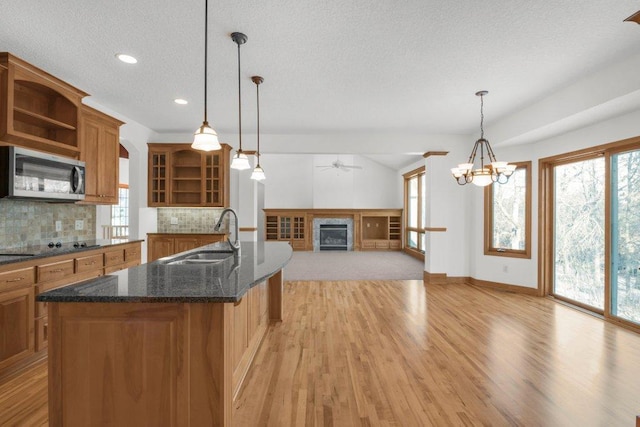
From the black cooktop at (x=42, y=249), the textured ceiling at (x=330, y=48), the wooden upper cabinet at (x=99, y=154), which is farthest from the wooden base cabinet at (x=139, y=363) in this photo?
the wooden upper cabinet at (x=99, y=154)

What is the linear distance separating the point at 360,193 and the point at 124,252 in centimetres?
768

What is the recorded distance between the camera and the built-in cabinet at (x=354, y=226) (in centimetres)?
1002

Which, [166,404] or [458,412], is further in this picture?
[458,412]

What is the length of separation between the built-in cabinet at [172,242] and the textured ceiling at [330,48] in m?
1.98

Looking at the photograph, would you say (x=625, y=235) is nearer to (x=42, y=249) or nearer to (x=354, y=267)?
(x=354, y=267)

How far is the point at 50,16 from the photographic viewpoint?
7.06ft

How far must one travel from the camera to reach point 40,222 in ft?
10.4

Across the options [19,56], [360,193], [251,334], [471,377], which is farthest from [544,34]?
[360,193]

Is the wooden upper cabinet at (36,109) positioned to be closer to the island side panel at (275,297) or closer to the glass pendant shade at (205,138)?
the glass pendant shade at (205,138)

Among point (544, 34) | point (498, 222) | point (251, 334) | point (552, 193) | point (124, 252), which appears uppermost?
point (544, 34)

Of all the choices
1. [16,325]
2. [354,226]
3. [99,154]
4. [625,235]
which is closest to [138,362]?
[16,325]

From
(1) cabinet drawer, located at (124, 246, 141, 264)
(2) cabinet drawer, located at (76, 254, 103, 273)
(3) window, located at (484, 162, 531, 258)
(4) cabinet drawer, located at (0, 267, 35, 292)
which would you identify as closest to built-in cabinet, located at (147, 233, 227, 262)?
(1) cabinet drawer, located at (124, 246, 141, 264)

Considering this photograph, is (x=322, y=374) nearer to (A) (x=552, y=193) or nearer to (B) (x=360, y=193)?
(A) (x=552, y=193)

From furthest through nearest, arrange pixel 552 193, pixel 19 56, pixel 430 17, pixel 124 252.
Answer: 1. pixel 552 193
2. pixel 124 252
3. pixel 19 56
4. pixel 430 17
